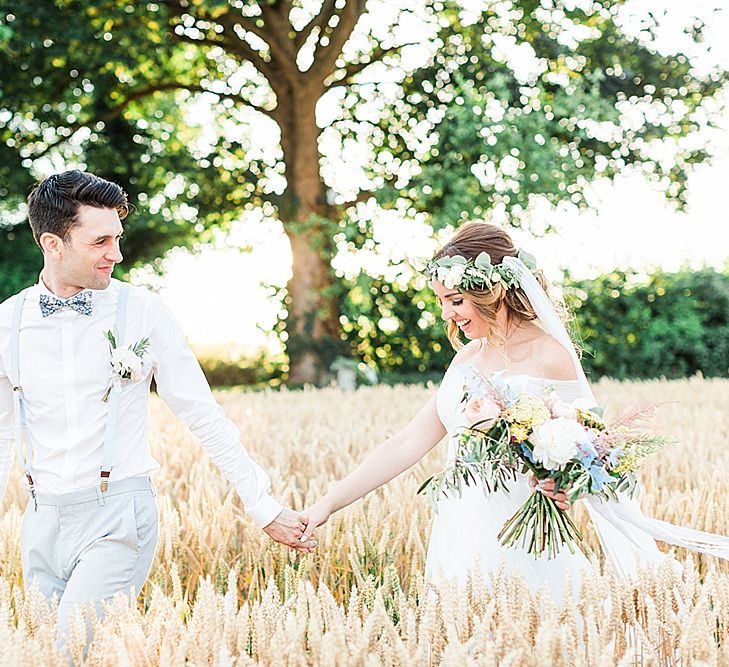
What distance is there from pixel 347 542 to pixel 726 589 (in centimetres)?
154

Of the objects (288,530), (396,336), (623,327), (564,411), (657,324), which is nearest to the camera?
(564,411)

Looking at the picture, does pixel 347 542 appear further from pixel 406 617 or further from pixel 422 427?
pixel 406 617

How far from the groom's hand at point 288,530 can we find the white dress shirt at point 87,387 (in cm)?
44

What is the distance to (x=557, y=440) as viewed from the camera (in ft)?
7.96

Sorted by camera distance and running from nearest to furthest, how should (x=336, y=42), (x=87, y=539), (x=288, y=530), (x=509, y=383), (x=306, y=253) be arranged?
(x=87, y=539) < (x=509, y=383) < (x=288, y=530) < (x=336, y=42) < (x=306, y=253)

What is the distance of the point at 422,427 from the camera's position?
348cm

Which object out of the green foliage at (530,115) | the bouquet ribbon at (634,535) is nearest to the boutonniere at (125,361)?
the bouquet ribbon at (634,535)

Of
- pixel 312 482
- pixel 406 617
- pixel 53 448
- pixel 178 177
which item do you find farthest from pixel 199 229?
pixel 406 617

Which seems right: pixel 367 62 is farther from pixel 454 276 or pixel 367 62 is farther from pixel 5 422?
pixel 5 422

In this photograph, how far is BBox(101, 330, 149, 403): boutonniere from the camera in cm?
279

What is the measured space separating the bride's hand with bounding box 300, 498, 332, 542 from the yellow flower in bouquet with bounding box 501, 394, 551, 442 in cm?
109

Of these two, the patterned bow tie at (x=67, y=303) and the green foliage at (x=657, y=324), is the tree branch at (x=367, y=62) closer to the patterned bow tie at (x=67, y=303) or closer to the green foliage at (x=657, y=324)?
the green foliage at (x=657, y=324)

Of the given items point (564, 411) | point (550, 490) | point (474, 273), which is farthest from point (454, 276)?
point (550, 490)

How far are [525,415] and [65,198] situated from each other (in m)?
1.53
